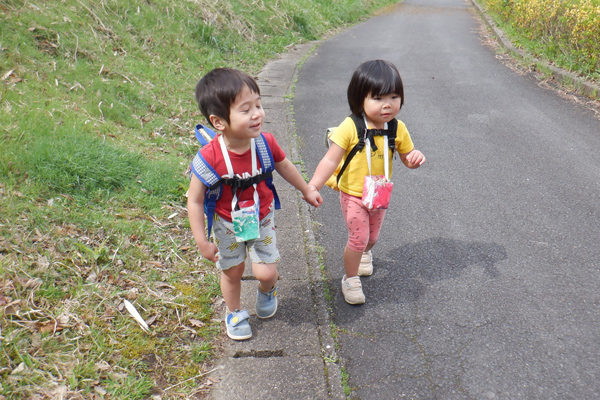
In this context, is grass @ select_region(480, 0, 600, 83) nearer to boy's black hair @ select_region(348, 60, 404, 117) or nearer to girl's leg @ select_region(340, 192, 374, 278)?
boy's black hair @ select_region(348, 60, 404, 117)

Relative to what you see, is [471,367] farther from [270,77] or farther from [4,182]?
[270,77]

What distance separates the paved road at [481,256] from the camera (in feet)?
8.48

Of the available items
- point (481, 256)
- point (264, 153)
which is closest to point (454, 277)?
point (481, 256)

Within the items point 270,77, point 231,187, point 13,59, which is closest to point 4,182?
point 231,187

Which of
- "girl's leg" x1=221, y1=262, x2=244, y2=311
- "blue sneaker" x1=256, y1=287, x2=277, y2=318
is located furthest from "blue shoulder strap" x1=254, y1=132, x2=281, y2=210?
"blue sneaker" x1=256, y1=287, x2=277, y2=318

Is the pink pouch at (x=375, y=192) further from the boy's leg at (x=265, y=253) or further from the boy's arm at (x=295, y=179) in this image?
the boy's leg at (x=265, y=253)

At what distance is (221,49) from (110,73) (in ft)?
9.85

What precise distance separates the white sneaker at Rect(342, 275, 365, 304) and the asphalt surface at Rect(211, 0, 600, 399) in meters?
0.06

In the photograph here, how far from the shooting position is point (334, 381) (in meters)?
2.48

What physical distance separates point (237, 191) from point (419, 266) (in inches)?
64.3

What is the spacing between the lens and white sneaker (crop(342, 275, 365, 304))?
3.09 meters

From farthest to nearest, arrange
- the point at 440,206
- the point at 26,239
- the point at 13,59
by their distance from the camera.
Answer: the point at 13,59 → the point at 440,206 → the point at 26,239

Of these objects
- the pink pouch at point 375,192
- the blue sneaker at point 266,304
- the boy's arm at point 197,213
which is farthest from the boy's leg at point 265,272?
the pink pouch at point 375,192

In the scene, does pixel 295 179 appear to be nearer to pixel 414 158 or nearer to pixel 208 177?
pixel 208 177
